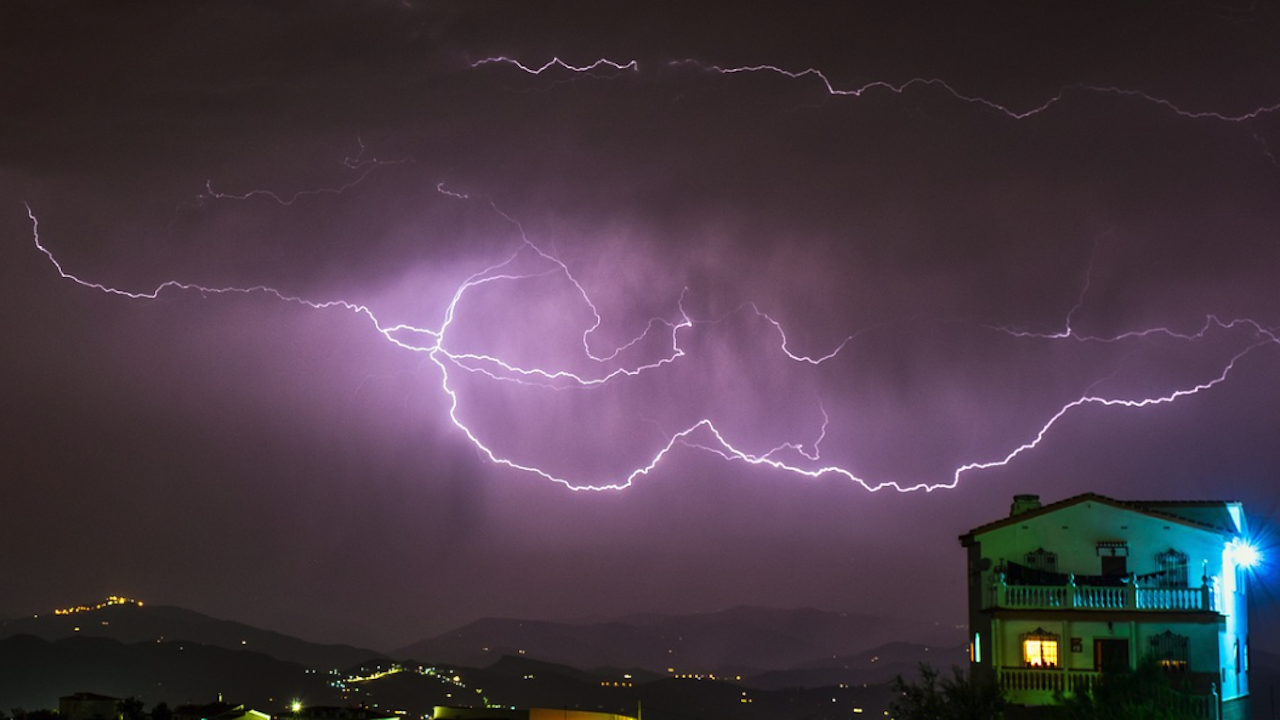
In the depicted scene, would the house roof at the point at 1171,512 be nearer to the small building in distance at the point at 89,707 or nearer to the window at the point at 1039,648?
the window at the point at 1039,648

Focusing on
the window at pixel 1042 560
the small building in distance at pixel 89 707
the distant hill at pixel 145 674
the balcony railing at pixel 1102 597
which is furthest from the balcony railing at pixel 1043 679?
the distant hill at pixel 145 674

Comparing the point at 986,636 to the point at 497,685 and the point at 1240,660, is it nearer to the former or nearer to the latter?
the point at 1240,660

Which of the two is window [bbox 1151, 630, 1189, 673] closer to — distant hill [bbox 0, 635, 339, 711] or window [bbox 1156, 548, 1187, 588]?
window [bbox 1156, 548, 1187, 588]

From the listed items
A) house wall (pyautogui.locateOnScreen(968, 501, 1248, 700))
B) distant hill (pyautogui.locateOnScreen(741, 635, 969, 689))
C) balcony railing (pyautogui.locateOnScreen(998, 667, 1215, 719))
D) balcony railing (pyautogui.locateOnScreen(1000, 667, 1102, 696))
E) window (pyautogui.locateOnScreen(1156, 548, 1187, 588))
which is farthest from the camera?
distant hill (pyautogui.locateOnScreen(741, 635, 969, 689))

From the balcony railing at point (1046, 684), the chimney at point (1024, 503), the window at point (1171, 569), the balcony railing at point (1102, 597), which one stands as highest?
the chimney at point (1024, 503)

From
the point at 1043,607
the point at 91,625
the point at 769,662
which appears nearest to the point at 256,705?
the point at 91,625

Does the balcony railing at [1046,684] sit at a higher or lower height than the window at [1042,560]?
lower

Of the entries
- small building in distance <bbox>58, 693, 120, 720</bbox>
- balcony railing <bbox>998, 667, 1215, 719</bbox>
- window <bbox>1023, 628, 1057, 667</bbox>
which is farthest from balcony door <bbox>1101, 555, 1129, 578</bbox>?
small building in distance <bbox>58, 693, 120, 720</bbox>
